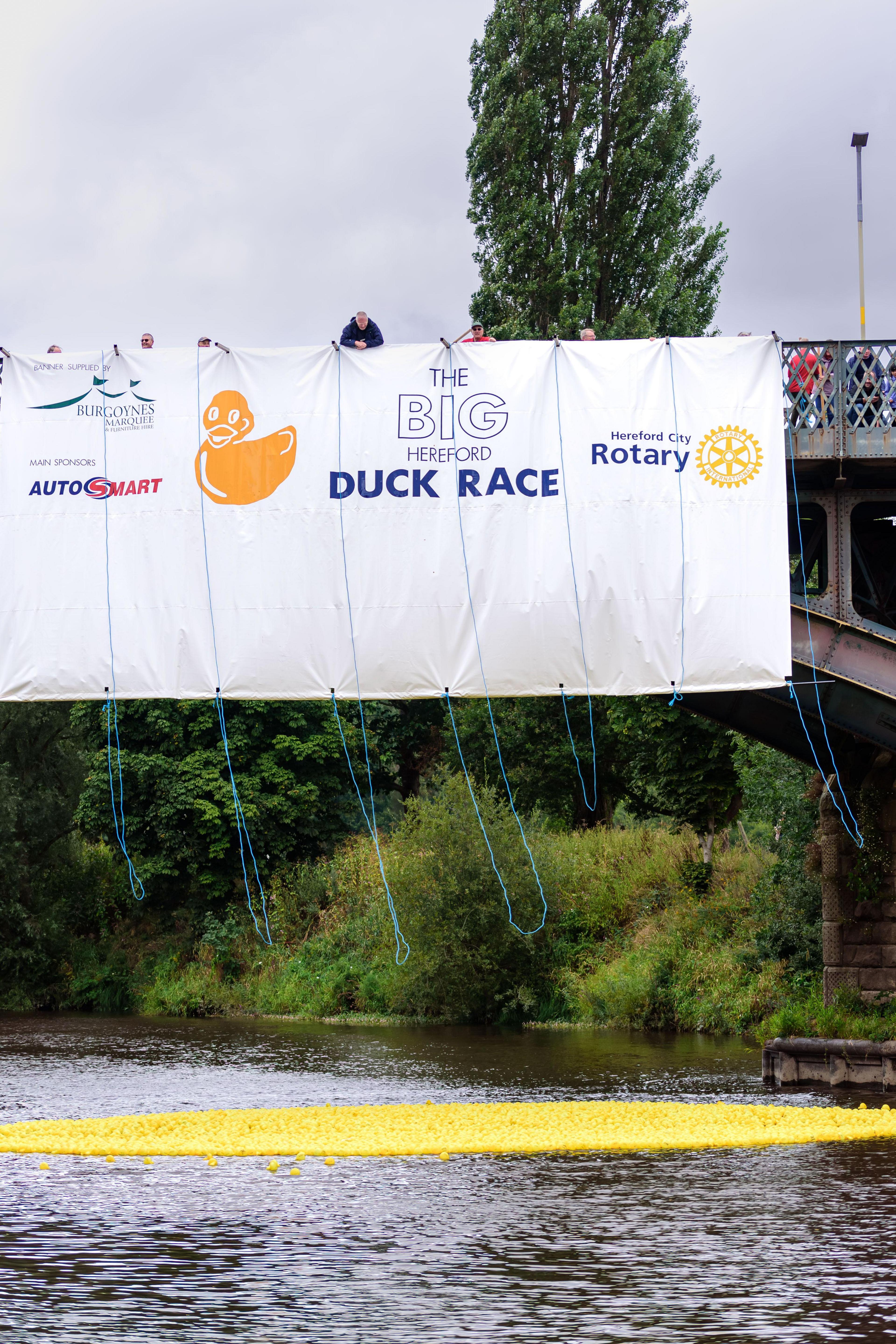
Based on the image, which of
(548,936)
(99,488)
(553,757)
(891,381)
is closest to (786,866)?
(548,936)

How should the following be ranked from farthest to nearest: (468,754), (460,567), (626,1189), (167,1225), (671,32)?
(468,754) → (671,32) → (460,567) → (626,1189) → (167,1225)

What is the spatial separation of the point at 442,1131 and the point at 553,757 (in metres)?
31.5

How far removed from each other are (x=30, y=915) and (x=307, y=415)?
34569 millimetres

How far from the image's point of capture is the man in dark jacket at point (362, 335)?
1983cm

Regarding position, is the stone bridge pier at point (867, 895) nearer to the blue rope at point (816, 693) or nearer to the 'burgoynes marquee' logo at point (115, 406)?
the blue rope at point (816, 693)

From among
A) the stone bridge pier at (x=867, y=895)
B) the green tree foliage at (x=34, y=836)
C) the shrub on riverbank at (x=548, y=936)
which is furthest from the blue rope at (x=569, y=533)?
the green tree foliage at (x=34, y=836)

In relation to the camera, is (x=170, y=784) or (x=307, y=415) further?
(x=170, y=784)

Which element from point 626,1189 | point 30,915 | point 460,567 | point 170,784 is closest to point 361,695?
point 460,567

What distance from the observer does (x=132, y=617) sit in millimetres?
19578

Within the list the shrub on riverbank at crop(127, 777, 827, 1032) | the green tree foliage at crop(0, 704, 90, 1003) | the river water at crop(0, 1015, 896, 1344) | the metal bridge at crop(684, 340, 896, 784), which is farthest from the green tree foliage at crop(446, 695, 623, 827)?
the river water at crop(0, 1015, 896, 1344)

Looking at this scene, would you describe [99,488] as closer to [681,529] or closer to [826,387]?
[681,529]

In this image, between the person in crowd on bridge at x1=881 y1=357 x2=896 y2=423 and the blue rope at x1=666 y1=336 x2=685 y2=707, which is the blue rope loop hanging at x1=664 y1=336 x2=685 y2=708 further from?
the person in crowd on bridge at x1=881 y1=357 x2=896 y2=423

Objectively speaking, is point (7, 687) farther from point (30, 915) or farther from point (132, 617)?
point (30, 915)

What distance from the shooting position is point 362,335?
65.6 feet
